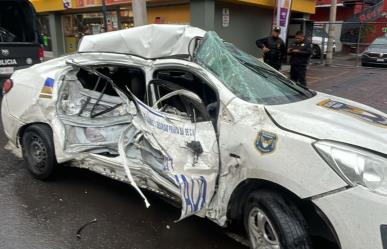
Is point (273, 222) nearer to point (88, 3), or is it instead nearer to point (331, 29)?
point (88, 3)

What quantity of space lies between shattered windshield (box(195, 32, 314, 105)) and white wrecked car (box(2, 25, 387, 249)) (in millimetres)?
15

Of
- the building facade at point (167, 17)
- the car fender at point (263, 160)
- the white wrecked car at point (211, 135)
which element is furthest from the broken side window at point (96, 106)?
the building facade at point (167, 17)

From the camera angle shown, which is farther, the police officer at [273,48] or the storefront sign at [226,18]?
the storefront sign at [226,18]

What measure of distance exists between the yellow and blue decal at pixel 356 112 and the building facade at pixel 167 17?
6.96m

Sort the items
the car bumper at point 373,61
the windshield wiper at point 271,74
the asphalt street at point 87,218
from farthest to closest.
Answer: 1. the car bumper at point 373,61
2. the windshield wiper at point 271,74
3. the asphalt street at point 87,218

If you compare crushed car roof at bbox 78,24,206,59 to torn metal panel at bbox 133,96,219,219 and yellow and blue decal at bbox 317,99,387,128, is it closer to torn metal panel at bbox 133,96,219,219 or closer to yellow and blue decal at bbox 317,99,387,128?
torn metal panel at bbox 133,96,219,219

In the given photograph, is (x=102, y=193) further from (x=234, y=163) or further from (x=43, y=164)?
(x=234, y=163)

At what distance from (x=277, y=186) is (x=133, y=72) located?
75.8 inches

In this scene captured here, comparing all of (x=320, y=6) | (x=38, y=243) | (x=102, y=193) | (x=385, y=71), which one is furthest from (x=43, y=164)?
(x=320, y=6)

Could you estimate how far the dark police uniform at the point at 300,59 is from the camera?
944 centimetres

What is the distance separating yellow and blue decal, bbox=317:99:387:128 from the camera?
3064 mm

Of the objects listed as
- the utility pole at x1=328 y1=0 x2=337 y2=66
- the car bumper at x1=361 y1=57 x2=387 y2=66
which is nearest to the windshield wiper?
the utility pole at x1=328 y1=0 x2=337 y2=66

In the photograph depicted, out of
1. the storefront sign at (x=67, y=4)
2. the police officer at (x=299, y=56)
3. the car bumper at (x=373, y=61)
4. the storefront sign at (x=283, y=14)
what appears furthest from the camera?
the car bumper at (x=373, y=61)

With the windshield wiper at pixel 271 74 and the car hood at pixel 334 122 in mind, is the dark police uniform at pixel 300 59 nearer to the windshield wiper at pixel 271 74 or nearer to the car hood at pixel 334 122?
the windshield wiper at pixel 271 74
